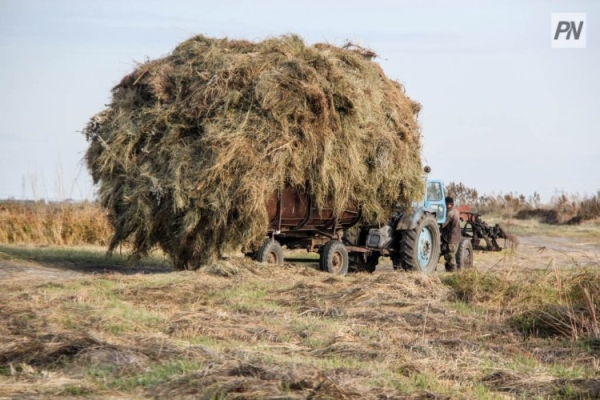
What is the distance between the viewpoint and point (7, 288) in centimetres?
1347

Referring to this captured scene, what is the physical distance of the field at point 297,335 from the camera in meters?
7.59

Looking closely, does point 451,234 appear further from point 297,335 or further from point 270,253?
point 297,335

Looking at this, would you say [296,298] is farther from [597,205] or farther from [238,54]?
[597,205]

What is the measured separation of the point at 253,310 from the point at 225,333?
1979 mm

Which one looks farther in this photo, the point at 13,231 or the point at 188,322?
the point at 13,231

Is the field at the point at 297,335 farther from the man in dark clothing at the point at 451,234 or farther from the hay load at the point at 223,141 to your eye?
the man in dark clothing at the point at 451,234

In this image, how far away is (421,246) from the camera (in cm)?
2075

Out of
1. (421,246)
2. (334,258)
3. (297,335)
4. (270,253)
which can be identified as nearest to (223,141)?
(270,253)

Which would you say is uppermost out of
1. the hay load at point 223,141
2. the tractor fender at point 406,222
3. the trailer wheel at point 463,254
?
the hay load at point 223,141

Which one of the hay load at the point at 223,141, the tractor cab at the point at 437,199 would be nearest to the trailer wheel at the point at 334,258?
the hay load at the point at 223,141

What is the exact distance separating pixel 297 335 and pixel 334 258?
8.87m

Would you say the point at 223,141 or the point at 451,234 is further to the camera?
the point at 451,234

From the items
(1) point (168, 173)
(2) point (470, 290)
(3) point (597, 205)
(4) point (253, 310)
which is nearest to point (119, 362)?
(4) point (253, 310)

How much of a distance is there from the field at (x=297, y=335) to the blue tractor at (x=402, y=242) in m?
2.86
